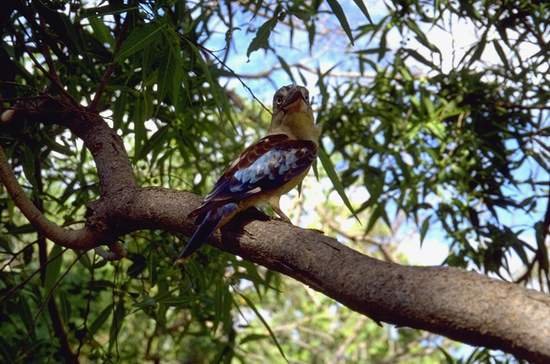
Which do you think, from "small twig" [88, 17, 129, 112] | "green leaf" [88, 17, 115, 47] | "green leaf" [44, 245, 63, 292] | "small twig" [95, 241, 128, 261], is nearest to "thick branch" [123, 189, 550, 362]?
"small twig" [95, 241, 128, 261]

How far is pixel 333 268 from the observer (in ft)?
3.73

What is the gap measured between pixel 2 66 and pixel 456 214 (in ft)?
4.81

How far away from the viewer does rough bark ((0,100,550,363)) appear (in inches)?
35.5

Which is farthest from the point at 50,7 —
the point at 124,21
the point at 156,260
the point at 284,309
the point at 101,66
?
the point at 284,309

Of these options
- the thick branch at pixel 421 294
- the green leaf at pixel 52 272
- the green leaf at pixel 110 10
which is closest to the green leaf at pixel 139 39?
the green leaf at pixel 110 10

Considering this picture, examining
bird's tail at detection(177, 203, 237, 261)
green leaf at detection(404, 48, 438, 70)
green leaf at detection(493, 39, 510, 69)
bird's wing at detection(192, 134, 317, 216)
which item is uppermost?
green leaf at detection(404, 48, 438, 70)

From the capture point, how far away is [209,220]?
4.90ft

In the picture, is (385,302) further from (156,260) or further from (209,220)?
(156,260)

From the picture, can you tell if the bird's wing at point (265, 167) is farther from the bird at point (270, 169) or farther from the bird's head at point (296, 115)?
the bird's head at point (296, 115)

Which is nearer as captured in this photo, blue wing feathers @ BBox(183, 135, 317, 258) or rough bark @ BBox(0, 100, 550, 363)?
rough bark @ BBox(0, 100, 550, 363)

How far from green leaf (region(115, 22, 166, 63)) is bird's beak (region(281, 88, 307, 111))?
57 cm

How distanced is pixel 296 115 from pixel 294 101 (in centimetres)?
4

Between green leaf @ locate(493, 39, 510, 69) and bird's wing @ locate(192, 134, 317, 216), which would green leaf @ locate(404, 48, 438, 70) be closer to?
green leaf @ locate(493, 39, 510, 69)

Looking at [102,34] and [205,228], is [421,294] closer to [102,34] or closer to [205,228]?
[205,228]
